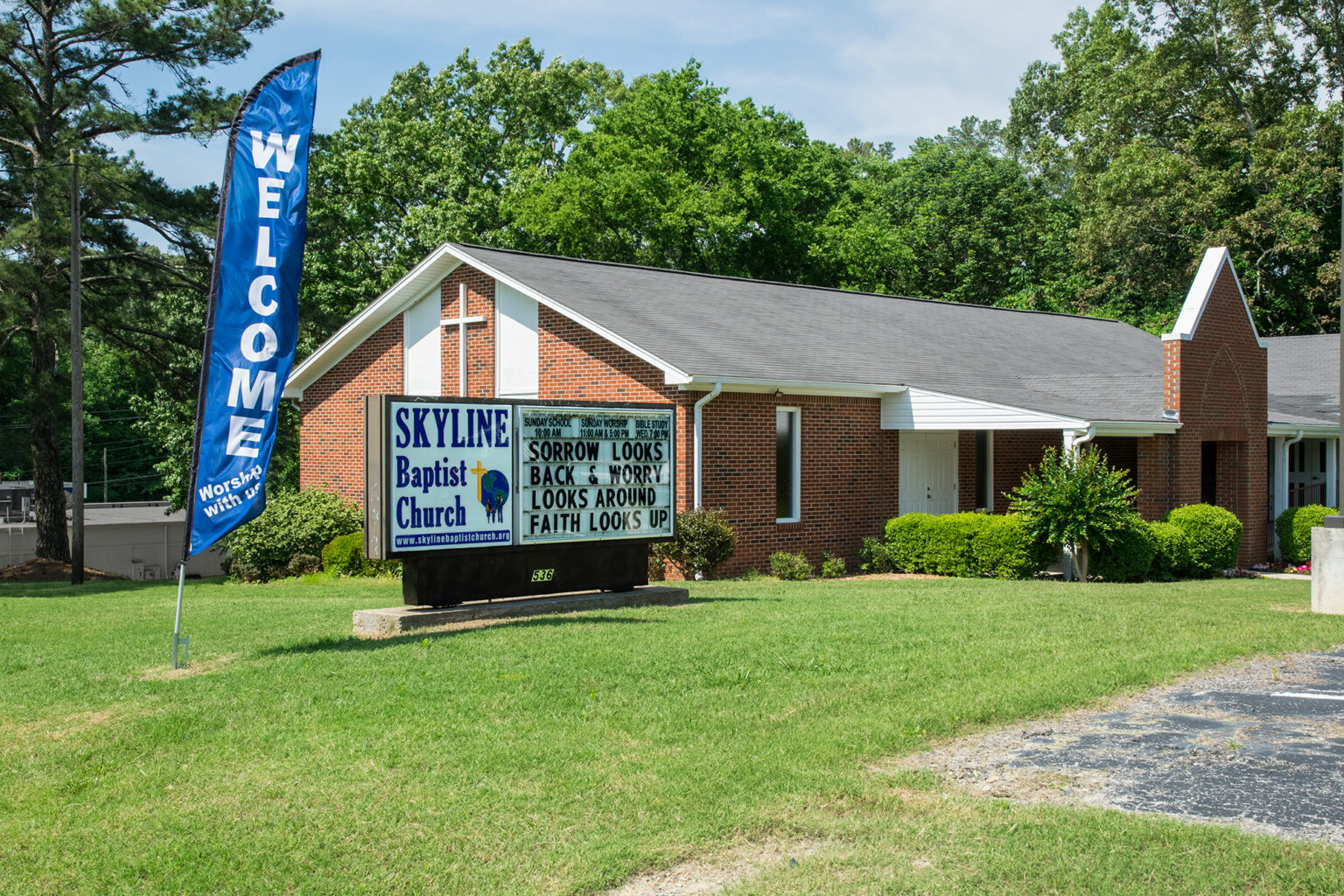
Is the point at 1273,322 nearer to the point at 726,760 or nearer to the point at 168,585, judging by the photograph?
the point at 168,585

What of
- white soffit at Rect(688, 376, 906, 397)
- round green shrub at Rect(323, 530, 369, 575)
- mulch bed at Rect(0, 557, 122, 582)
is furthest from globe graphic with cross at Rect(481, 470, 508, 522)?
mulch bed at Rect(0, 557, 122, 582)

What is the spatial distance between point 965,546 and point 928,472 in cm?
337

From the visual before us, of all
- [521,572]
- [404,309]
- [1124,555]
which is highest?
[404,309]

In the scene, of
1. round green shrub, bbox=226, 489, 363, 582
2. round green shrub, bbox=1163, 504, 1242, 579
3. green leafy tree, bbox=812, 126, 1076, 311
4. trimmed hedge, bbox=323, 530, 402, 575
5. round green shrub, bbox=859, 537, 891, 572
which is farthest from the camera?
green leafy tree, bbox=812, 126, 1076, 311

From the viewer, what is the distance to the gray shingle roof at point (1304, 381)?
82.5ft

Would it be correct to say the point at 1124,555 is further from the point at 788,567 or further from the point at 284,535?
the point at 284,535

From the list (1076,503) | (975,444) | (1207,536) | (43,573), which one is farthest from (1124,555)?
(43,573)

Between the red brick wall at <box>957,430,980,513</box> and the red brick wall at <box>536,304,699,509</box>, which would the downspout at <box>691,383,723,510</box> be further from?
the red brick wall at <box>957,430,980,513</box>

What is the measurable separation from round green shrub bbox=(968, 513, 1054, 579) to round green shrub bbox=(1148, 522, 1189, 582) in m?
2.04

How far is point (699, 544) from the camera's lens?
1792 cm

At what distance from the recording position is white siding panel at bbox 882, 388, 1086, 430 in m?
19.1

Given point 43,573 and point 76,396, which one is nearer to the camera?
point 76,396

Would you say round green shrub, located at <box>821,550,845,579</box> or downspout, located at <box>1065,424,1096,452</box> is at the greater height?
downspout, located at <box>1065,424,1096,452</box>

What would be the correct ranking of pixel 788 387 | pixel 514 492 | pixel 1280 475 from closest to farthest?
pixel 514 492 < pixel 788 387 < pixel 1280 475
